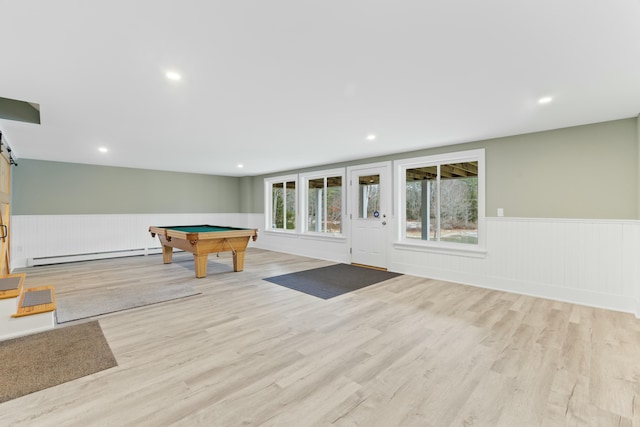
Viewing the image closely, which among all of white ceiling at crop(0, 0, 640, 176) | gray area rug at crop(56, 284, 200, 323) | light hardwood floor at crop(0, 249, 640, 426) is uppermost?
white ceiling at crop(0, 0, 640, 176)

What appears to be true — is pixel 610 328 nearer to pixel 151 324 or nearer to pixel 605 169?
pixel 605 169

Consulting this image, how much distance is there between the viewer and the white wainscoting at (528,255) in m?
3.32

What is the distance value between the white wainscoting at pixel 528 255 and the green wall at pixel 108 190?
0.31 m

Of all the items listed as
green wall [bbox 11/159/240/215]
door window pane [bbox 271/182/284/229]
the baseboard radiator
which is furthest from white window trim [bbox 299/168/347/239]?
the baseboard radiator

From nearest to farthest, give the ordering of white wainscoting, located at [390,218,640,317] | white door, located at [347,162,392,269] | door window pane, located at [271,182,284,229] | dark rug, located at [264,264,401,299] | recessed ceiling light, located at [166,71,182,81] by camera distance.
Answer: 1. recessed ceiling light, located at [166,71,182,81]
2. white wainscoting, located at [390,218,640,317]
3. dark rug, located at [264,264,401,299]
4. white door, located at [347,162,392,269]
5. door window pane, located at [271,182,284,229]

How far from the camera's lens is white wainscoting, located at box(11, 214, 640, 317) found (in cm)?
332

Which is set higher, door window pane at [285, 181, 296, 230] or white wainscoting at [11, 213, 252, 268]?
door window pane at [285, 181, 296, 230]

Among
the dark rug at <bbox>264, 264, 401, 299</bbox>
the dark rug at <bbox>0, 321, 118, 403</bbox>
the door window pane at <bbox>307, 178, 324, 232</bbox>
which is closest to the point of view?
the dark rug at <bbox>0, 321, 118, 403</bbox>

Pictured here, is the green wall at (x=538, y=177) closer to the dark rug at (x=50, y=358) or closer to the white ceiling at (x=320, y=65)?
the white ceiling at (x=320, y=65)

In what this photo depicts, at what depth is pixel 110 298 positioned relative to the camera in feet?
12.1

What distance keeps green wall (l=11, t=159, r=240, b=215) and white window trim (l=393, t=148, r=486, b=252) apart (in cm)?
570

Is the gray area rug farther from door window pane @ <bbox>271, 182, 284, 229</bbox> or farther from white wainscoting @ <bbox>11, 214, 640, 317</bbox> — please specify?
door window pane @ <bbox>271, 182, 284, 229</bbox>

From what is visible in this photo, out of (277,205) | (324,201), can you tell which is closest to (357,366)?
(324,201)

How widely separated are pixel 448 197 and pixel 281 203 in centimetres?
463
